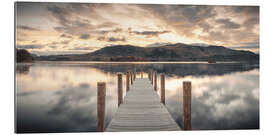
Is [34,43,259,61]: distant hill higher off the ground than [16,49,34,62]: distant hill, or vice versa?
[34,43,259,61]: distant hill

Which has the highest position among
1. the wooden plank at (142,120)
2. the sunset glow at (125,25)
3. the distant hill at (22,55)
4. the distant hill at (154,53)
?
the sunset glow at (125,25)

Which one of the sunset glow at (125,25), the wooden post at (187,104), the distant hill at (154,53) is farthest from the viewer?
the distant hill at (154,53)

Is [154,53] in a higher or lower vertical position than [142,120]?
higher

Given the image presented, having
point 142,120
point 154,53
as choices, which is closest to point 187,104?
point 142,120

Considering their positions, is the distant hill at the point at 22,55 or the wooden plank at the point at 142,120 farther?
the distant hill at the point at 22,55

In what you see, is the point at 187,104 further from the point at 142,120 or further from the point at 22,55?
the point at 22,55

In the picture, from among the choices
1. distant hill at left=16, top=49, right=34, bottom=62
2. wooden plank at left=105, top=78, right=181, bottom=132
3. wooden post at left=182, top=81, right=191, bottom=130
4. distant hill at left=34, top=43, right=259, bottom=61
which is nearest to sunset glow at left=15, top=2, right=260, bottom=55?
distant hill at left=16, top=49, right=34, bottom=62

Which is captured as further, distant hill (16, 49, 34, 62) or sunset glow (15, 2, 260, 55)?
sunset glow (15, 2, 260, 55)

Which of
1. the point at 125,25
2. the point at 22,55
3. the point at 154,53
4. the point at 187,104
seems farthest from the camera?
the point at 154,53

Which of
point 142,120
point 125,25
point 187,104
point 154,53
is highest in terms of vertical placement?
point 125,25

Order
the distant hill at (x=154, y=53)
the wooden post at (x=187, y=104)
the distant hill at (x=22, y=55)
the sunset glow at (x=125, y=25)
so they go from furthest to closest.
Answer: the distant hill at (x=154, y=53)
the sunset glow at (x=125, y=25)
the distant hill at (x=22, y=55)
the wooden post at (x=187, y=104)

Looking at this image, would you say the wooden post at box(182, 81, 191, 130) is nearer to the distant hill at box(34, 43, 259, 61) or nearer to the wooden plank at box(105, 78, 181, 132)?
the wooden plank at box(105, 78, 181, 132)

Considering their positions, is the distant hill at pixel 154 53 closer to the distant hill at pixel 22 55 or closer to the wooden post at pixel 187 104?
the distant hill at pixel 22 55

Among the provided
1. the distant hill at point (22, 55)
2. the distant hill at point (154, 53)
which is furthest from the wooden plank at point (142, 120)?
the distant hill at point (154, 53)
